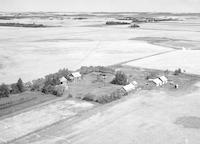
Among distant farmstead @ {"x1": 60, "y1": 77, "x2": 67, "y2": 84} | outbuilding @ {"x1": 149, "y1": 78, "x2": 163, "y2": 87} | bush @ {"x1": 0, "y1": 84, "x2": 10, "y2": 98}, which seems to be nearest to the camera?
bush @ {"x1": 0, "y1": 84, "x2": 10, "y2": 98}

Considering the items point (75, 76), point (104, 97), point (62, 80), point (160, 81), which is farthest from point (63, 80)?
Answer: point (160, 81)

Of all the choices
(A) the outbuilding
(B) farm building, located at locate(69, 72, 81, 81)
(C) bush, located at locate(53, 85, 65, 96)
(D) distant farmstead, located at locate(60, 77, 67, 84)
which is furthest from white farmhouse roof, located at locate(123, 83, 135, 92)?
(D) distant farmstead, located at locate(60, 77, 67, 84)

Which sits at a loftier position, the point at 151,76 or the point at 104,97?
the point at 104,97

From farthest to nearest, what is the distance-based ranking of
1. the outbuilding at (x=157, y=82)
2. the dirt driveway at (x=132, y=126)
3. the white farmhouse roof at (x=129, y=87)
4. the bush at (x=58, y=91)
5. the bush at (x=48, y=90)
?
the outbuilding at (x=157, y=82)
the white farmhouse roof at (x=129, y=87)
the bush at (x=48, y=90)
the bush at (x=58, y=91)
the dirt driveway at (x=132, y=126)

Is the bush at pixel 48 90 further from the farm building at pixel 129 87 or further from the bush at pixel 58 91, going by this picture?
the farm building at pixel 129 87

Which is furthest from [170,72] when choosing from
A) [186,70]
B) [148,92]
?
[148,92]

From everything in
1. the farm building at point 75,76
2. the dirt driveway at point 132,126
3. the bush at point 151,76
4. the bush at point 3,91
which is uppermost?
the bush at point 3,91

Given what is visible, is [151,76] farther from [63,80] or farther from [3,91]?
[3,91]

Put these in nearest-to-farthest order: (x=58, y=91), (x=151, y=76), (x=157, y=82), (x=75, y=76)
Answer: (x=58, y=91) < (x=157, y=82) < (x=75, y=76) < (x=151, y=76)

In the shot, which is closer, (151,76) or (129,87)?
(129,87)

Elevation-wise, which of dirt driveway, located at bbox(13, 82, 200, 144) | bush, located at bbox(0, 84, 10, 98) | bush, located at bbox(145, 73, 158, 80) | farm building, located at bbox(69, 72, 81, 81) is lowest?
bush, located at bbox(145, 73, 158, 80)

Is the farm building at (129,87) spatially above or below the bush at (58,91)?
below

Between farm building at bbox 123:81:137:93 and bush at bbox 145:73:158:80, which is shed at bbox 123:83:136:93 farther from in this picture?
bush at bbox 145:73:158:80

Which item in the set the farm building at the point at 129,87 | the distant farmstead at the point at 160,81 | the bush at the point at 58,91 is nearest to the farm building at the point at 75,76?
the bush at the point at 58,91
